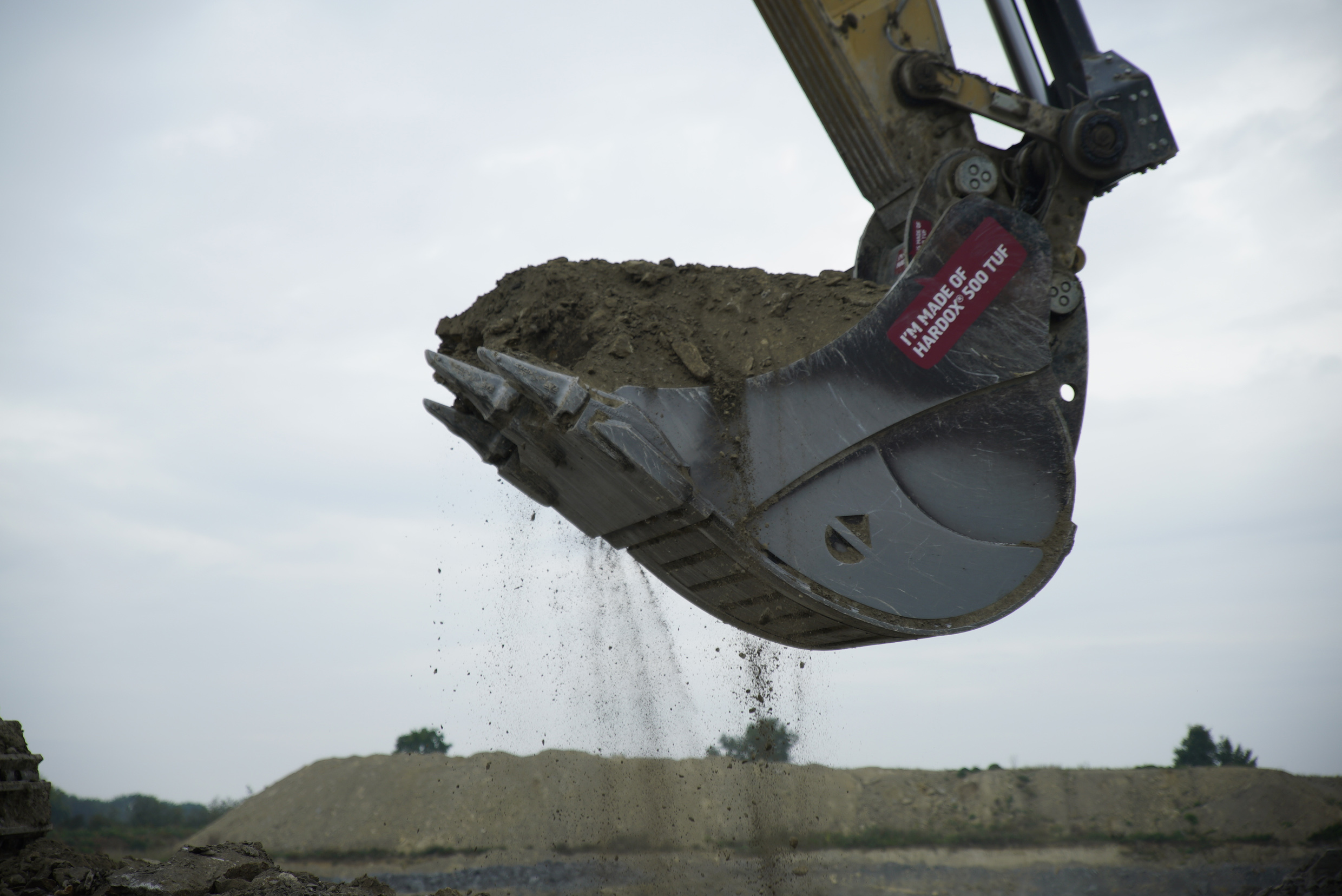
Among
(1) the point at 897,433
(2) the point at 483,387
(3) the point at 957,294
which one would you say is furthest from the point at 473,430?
(3) the point at 957,294

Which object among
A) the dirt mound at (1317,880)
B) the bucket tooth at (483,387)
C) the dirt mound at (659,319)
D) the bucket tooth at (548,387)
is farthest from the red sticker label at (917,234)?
the dirt mound at (1317,880)

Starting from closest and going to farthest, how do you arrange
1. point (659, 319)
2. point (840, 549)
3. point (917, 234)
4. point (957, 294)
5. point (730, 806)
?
1. point (840, 549)
2. point (957, 294)
3. point (659, 319)
4. point (917, 234)
5. point (730, 806)

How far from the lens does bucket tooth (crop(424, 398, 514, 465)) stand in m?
4.30

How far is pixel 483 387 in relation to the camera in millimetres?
3676

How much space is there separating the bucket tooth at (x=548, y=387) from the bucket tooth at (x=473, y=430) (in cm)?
82

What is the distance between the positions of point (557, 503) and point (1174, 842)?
44.6 ft

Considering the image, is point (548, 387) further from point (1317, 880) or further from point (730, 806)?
point (730, 806)

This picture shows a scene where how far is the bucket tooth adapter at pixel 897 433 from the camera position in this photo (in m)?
3.57

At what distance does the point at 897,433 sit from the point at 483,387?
1.57 m

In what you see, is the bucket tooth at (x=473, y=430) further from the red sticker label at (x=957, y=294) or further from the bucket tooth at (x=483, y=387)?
the red sticker label at (x=957, y=294)

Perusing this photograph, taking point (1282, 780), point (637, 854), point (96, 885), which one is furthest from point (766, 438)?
point (1282, 780)

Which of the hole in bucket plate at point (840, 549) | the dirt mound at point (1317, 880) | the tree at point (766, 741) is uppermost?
the hole in bucket plate at point (840, 549)

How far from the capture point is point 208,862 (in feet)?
16.4

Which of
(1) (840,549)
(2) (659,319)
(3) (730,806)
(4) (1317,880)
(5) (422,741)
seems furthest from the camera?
(5) (422,741)
